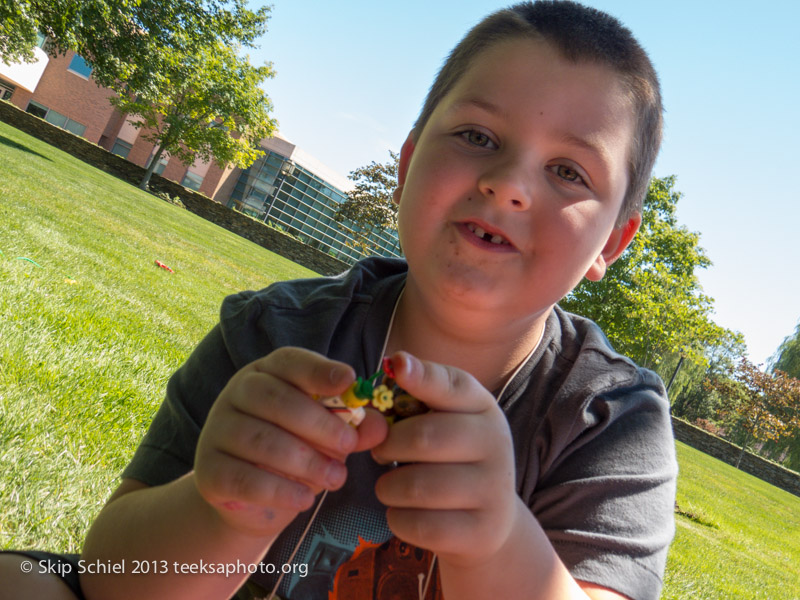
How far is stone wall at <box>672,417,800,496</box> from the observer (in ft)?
82.8

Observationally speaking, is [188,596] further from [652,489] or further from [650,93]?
[650,93]

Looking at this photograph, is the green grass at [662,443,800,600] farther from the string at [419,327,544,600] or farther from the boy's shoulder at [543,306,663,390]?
the string at [419,327,544,600]

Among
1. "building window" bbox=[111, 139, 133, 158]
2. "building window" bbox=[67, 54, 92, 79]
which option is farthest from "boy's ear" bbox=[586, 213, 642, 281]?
"building window" bbox=[111, 139, 133, 158]

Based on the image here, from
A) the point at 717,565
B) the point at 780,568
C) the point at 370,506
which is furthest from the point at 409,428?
the point at 780,568

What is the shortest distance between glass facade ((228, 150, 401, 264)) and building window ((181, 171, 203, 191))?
258 cm

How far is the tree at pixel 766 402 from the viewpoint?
86.2ft

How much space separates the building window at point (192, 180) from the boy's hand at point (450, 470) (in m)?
47.3

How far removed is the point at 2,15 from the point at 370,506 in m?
22.4

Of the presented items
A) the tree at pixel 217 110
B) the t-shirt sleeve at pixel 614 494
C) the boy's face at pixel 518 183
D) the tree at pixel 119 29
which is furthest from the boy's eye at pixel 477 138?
the tree at pixel 217 110

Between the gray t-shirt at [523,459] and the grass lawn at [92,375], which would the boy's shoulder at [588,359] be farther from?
the grass lawn at [92,375]

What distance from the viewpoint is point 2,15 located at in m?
18.2

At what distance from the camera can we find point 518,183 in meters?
1.37

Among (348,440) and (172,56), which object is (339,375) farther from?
(172,56)

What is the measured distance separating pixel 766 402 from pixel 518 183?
1193 inches
